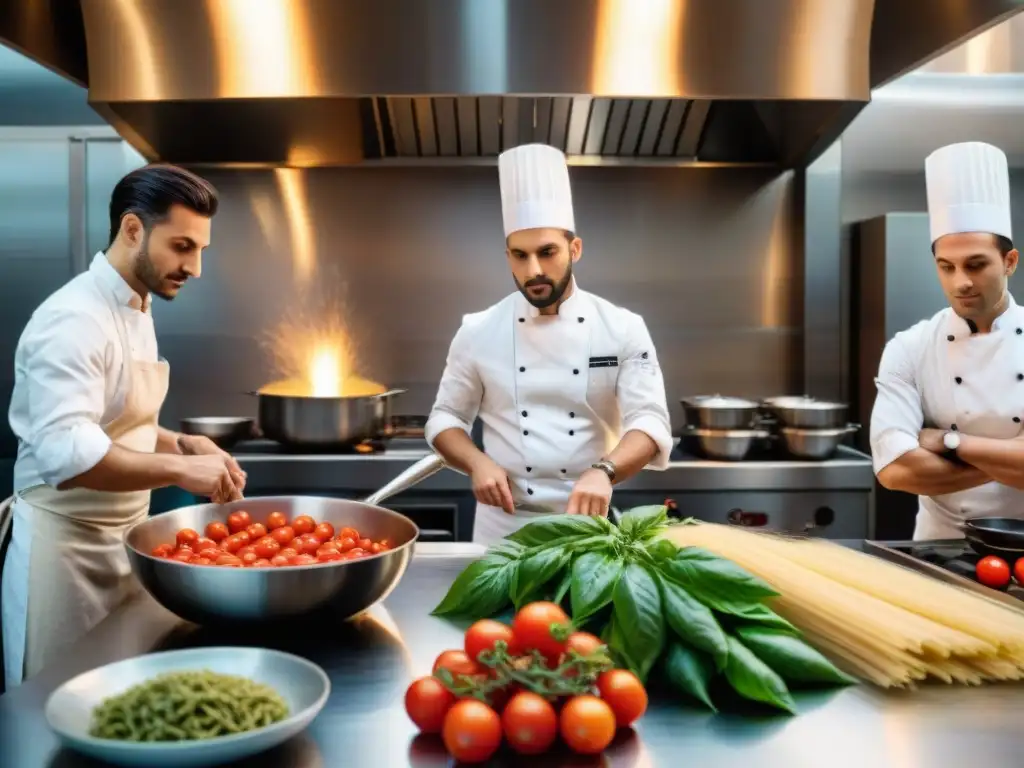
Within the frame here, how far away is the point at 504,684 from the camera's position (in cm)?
84

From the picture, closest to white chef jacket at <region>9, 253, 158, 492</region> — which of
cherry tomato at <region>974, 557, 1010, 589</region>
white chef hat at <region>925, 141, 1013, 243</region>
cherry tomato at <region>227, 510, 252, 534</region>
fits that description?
cherry tomato at <region>227, 510, 252, 534</region>

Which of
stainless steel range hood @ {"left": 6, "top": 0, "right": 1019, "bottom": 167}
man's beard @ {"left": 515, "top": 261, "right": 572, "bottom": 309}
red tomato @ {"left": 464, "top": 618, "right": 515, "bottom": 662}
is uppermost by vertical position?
stainless steel range hood @ {"left": 6, "top": 0, "right": 1019, "bottom": 167}

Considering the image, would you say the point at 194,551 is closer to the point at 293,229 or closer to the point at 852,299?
the point at 293,229

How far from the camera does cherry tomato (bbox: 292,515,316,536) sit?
1.43 m

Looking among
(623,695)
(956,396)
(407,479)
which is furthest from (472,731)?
(956,396)

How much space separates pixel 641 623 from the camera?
987mm

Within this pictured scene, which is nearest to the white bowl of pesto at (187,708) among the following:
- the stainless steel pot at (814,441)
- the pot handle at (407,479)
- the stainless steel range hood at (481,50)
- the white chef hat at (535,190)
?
the pot handle at (407,479)

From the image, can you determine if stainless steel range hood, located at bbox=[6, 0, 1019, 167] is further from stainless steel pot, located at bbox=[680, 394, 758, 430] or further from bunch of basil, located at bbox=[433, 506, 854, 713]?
bunch of basil, located at bbox=[433, 506, 854, 713]

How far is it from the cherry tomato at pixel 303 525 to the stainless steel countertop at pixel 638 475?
141cm

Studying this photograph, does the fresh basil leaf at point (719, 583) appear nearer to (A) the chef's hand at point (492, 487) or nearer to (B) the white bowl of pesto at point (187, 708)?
(B) the white bowl of pesto at point (187, 708)

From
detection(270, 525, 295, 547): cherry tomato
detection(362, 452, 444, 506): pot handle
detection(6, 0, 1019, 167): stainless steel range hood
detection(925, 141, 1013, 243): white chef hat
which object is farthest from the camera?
detection(6, 0, 1019, 167): stainless steel range hood

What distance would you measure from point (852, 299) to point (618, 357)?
5.15 feet

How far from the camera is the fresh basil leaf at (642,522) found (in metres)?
1.19

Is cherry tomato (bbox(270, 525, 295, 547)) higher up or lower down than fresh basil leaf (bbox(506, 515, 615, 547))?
lower down
